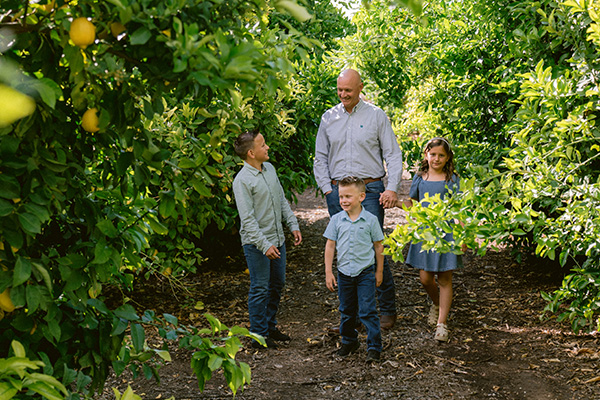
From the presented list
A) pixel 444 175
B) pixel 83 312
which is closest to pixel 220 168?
pixel 444 175

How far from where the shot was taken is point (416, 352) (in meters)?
4.36

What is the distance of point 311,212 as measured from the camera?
10078 mm

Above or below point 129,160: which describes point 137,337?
below

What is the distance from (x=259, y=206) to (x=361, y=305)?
1069mm

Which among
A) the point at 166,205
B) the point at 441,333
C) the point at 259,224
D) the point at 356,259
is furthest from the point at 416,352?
the point at 166,205

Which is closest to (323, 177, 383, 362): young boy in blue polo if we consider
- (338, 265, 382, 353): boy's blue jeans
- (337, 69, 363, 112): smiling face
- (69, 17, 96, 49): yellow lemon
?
(338, 265, 382, 353): boy's blue jeans

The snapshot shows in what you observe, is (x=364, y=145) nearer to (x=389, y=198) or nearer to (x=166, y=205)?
(x=389, y=198)

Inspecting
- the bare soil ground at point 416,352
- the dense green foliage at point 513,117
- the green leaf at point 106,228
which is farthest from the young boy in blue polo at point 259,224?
the green leaf at point 106,228

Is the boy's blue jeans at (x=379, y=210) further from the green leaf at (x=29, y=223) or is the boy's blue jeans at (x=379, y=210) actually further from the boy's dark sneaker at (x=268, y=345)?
the green leaf at (x=29, y=223)

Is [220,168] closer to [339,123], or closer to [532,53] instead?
[339,123]

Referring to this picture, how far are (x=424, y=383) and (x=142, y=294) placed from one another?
10.3ft

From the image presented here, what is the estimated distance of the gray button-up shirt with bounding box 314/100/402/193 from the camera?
480 centimetres

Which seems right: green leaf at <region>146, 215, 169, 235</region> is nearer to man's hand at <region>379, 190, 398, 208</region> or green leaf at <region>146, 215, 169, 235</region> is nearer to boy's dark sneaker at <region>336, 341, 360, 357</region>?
boy's dark sneaker at <region>336, 341, 360, 357</region>

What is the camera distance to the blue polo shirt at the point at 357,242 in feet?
13.7
